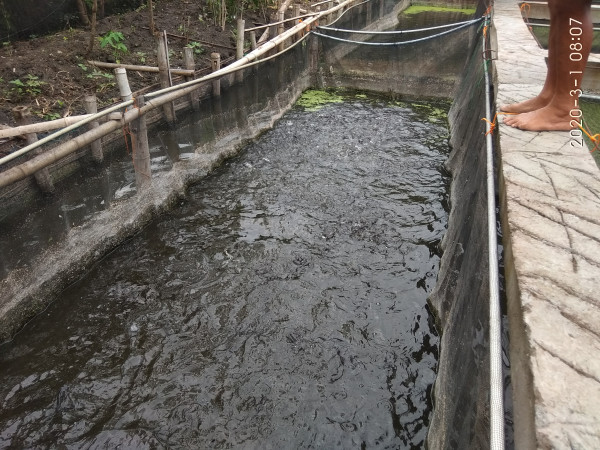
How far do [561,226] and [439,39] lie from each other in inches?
276

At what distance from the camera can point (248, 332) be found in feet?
12.4

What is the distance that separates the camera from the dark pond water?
10.1 feet

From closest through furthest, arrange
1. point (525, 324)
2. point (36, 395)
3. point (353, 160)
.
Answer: point (525, 324), point (36, 395), point (353, 160)

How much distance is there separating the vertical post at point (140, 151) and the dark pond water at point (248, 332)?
524 millimetres

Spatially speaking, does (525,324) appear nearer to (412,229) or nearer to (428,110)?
(412,229)

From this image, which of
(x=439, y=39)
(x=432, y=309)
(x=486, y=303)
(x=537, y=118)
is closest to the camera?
(x=486, y=303)

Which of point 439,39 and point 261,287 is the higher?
point 439,39

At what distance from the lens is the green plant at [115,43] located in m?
6.75

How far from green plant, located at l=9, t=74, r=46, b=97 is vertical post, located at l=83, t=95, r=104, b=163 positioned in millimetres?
1810

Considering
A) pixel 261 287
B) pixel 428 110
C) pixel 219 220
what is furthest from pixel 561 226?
pixel 428 110

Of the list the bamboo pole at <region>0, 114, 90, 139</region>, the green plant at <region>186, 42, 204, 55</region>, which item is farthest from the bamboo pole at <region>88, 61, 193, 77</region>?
the bamboo pole at <region>0, 114, 90, 139</region>

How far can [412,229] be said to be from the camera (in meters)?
5.15

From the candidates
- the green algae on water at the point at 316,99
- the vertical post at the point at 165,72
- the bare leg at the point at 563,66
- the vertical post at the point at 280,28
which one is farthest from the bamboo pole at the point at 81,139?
the bare leg at the point at 563,66

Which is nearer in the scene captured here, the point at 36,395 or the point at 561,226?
the point at 561,226
